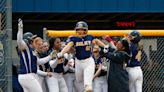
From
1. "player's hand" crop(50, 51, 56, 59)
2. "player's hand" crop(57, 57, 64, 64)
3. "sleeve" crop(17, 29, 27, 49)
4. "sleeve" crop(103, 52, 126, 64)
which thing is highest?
"sleeve" crop(17, 29, 27, 49)

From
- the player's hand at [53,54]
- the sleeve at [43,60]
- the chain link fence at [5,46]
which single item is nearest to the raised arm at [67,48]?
the player's hand at [53,54]

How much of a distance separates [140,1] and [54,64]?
10.2m

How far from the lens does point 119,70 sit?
1177cm

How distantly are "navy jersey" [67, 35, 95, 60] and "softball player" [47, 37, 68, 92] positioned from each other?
1.30ft

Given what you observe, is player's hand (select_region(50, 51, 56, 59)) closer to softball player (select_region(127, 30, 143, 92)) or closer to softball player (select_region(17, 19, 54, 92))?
softball player (select_region(17, 19, 54, 92))

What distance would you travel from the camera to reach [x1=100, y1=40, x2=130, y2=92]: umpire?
460 inches

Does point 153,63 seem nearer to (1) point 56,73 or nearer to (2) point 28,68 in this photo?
(1) point 56,73

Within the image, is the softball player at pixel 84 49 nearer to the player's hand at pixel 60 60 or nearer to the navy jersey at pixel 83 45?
the navy jersey at pixel 83 45

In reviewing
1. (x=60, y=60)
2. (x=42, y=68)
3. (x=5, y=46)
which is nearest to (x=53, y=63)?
(x=60, y=60)

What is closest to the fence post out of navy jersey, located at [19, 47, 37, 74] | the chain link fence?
the chain link fence

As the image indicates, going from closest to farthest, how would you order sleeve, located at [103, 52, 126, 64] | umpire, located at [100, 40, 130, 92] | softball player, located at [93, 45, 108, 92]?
sleeve, located at [103, 52, 126, 64] < umpire, located at [100, 40, 130, 92] < softball player, located at [93, 45, 108, 92]

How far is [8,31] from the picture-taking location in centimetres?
923

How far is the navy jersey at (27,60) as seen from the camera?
10.8 m

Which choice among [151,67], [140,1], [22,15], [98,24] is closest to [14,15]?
[22,15]
